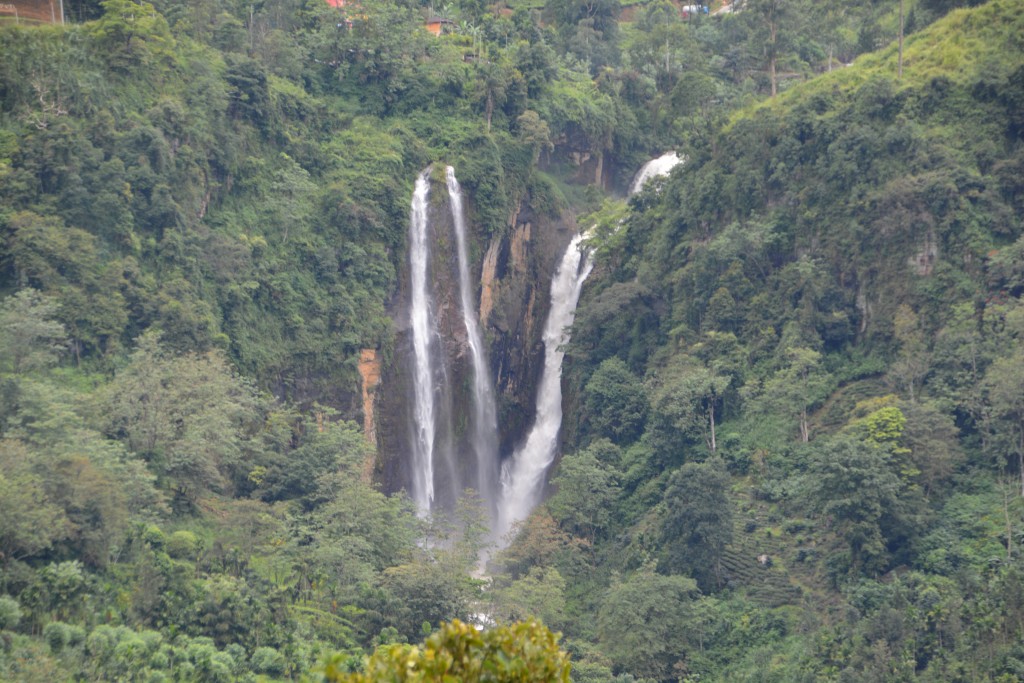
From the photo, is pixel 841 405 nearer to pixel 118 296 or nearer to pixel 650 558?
pixel 650 558

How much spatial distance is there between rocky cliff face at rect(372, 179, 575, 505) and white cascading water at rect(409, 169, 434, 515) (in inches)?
9.0

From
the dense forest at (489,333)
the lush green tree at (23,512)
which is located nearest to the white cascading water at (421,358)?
the dense forest at (489,333)

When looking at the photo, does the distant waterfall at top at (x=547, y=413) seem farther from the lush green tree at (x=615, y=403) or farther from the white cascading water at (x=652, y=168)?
the white cascading water at (x=652, y=168)

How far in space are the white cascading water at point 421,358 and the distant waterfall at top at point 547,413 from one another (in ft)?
8.32

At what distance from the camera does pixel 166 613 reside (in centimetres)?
2678

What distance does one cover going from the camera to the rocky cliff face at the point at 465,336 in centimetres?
4088

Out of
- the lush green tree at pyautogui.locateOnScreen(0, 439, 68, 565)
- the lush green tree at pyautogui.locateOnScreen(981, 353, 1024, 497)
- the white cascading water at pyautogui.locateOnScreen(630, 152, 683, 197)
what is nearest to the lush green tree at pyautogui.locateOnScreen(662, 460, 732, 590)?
the lush green tree at pyautogui.locateOnScreen(981, 353, 1024, 497)

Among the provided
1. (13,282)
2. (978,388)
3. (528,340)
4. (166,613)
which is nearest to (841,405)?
(978,388)

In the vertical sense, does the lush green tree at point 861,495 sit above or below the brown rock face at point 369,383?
below

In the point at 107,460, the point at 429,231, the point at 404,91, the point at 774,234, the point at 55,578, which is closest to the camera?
the point at 55,578

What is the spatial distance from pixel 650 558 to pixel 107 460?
12.4 meters

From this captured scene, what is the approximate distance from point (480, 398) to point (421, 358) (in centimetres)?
230

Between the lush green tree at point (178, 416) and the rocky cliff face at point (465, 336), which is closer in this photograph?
the lush green tree at point (178, 416)

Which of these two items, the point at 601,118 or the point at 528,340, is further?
the point at 601,118
